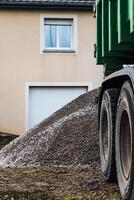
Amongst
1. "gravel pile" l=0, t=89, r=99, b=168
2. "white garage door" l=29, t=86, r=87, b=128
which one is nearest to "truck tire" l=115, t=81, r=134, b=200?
"gravel pile" l=0, t=89, r=99, b=168

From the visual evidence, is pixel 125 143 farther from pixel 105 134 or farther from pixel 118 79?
pixel 105 134

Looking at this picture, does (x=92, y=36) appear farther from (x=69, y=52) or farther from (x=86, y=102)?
(x=86, y=102)

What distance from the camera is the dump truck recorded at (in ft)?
20.2

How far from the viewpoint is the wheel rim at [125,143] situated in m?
6.49

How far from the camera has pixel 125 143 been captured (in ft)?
21.7

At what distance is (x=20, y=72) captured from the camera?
24.5 meters

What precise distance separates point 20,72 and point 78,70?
220 centimetres

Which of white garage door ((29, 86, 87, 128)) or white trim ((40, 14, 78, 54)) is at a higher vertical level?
white trim ((40, 14, 78, 54))

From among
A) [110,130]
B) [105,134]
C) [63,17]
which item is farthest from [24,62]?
[110,130]

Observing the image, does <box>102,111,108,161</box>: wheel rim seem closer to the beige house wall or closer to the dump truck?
the dump truck

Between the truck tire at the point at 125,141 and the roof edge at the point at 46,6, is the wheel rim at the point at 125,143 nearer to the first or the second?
the truck tire at the point at 125,141

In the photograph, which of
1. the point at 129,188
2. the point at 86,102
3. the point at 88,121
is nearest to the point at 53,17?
the point at 86,102

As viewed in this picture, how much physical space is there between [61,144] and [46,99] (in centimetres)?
1252

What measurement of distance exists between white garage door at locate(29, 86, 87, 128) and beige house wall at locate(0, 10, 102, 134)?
0.34 meters
